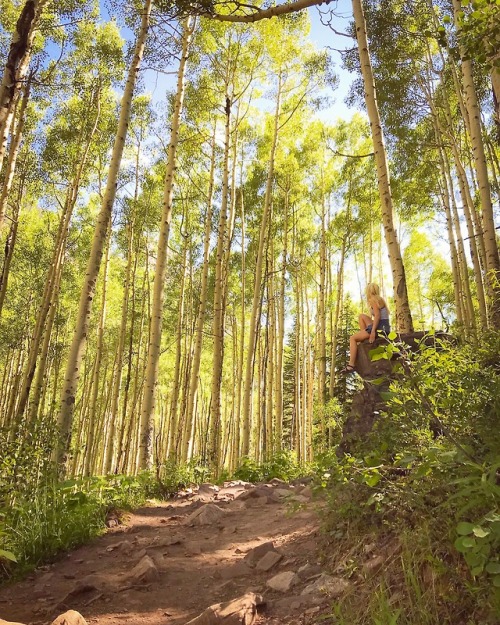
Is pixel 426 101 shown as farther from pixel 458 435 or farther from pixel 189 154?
pixel 458 435

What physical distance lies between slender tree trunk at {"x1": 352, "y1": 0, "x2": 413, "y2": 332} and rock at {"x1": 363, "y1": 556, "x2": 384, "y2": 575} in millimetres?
3230

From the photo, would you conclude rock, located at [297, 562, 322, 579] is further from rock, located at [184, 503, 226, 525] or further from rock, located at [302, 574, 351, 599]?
rock, located at [184, 503, 226, 525]

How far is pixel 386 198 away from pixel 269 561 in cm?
452

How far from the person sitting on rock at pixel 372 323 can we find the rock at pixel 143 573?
3280 mm

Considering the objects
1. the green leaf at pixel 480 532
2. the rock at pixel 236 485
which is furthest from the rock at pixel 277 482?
the green leaf at pixel 480 532

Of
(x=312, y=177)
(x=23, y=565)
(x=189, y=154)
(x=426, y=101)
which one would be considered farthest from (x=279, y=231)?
(x=23, y=565)

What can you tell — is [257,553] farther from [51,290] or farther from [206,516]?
[51,290]

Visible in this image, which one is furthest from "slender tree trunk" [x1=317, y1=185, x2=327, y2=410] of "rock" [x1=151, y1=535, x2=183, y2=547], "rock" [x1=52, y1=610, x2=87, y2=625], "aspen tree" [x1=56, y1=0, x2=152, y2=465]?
"rock" [x1=52, y1=610, x2=87, y2=625]

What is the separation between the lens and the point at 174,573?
Result: 11.7 feet

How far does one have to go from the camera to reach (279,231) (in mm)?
17016

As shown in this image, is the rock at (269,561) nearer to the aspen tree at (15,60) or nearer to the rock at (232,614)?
the rock at (232,614)

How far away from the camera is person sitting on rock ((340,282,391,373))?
5.32 meters

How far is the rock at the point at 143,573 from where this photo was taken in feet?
11.1

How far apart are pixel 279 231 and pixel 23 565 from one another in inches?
583
